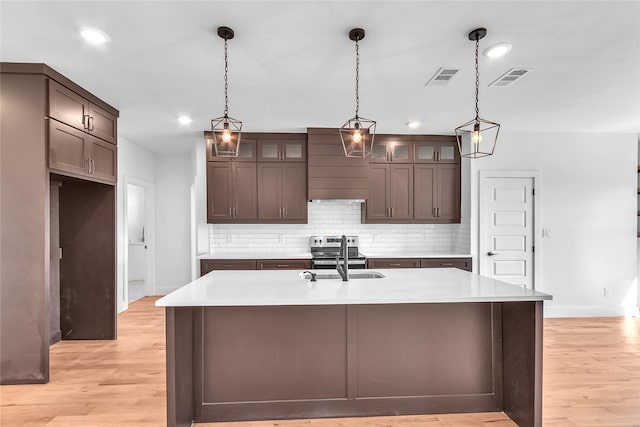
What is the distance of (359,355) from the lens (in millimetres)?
2541

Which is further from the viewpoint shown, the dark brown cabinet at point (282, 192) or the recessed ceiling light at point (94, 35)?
the dark brown cabinet at point (282, 192)

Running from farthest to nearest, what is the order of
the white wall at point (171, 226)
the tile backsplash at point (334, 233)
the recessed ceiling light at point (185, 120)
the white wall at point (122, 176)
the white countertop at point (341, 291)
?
the white wall at point (171, 226) < the tile backsplash at point (334, 233) < the white wall at point (122, 176) < the recessed ceiling light at point (185, 120) < the white countertop at point (341, 291)

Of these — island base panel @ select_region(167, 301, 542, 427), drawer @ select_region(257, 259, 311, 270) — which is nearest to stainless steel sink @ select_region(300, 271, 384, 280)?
island base panel @ select_region(167, 301, 542, 427)

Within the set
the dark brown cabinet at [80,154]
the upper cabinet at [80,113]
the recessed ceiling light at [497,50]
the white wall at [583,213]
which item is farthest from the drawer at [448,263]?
the upper cabinet at [80,113]

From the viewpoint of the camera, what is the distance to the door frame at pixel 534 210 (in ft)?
16.6

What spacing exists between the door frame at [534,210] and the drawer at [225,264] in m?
3.09

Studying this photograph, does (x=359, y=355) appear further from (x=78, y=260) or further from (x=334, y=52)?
(x=78, y=260)

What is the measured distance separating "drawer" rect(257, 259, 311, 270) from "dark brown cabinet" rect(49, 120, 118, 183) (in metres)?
1.99

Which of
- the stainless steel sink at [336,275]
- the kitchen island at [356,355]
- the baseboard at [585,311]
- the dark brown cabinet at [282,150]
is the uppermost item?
the dark brown cabinet at [282,150]

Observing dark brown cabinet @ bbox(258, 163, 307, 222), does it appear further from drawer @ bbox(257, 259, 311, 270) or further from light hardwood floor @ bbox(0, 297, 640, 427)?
light hardwood floor @ bbox(0, 297, 640, 427)

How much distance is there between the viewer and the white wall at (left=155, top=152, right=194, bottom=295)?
6.41 metres

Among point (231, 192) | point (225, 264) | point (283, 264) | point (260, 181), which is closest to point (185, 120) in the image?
point (231, 192)

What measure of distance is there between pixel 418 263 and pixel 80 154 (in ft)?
13.3

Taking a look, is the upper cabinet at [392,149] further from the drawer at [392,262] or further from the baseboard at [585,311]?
the baseboard at [585,311]
